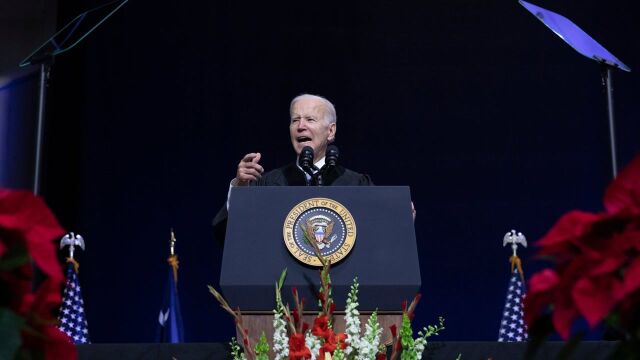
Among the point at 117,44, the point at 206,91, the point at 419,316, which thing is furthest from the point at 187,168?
the point at 419,316

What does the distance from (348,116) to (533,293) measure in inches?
215

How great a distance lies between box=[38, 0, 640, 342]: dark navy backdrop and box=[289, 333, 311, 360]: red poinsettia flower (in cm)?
419

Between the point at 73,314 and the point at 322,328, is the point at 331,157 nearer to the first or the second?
the point at 322,328

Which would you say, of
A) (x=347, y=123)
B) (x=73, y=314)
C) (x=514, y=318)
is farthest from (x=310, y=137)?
(x=347, y=123)

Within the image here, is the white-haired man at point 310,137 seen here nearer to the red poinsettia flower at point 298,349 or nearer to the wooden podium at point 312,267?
the wooden podium at point 312,267

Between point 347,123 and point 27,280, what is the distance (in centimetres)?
552

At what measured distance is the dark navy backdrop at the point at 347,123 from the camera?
6125 mm

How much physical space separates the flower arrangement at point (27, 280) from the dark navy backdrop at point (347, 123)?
5.30m

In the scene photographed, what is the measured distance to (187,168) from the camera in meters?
6.27

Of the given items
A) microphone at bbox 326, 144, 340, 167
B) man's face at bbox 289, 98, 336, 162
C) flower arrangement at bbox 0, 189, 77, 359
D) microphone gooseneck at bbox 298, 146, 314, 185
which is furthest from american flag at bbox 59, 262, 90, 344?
flower arrangement at bbox 0, 189, 77, 359

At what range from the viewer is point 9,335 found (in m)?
0.76

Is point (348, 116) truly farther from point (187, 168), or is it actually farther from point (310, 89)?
point (187, 168)

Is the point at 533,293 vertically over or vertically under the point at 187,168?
under

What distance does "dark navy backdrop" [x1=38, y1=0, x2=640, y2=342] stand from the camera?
612cm
